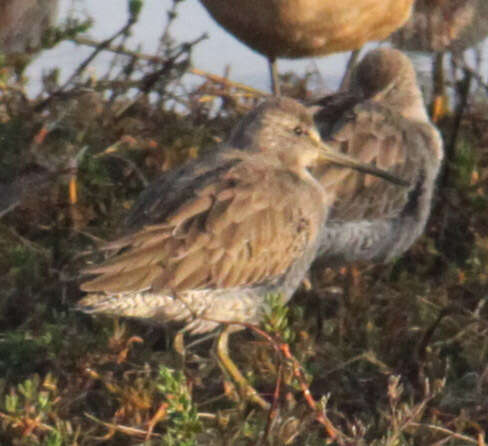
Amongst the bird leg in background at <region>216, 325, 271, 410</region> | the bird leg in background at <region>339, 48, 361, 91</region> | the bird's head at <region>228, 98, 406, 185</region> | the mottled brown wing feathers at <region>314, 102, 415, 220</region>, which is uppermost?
the bird's head at <region>228, 98, 406, 185</region>

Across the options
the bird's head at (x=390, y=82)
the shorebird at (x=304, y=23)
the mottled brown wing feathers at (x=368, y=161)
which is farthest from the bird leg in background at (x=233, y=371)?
the shorebird at (x=304, y=23)

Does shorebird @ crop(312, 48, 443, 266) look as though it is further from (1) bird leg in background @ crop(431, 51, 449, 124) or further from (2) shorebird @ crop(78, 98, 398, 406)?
(1) bird leg in background @ crop(431, 51, 449, 124)

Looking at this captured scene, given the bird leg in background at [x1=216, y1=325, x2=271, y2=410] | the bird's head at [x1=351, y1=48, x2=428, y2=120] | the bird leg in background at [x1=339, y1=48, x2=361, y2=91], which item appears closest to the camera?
the bird leg in background at [x1=216, y1=325, x2=271, y2=410]

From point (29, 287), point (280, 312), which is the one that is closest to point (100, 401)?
point (29, 287)

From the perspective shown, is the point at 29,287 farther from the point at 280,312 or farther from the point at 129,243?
the point at 280,312

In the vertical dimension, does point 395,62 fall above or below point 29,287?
above

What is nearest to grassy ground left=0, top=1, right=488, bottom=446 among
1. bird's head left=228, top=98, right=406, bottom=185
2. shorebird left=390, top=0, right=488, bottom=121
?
bird's head left=228, top=98, right=406, bottom=185

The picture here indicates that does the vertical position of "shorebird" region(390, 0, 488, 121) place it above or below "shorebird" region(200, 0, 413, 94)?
below

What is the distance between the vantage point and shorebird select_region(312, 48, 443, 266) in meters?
5.48

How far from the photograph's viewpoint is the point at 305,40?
22.2ft

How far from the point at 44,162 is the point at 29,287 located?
64 centimetres

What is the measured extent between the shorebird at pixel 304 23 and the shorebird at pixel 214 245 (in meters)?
1.64

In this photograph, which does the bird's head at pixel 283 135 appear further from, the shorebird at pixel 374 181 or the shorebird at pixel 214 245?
the shorebird at pixel 374 181

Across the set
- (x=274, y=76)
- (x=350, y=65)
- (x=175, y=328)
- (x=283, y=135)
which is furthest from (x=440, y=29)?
(x=175, y=328)
